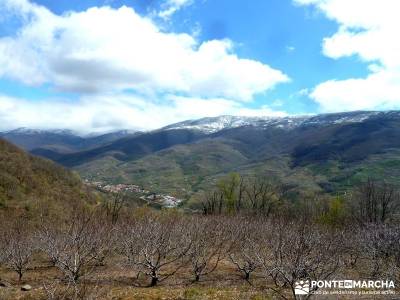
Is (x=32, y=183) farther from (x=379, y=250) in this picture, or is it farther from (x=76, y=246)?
(x=379, y=250)

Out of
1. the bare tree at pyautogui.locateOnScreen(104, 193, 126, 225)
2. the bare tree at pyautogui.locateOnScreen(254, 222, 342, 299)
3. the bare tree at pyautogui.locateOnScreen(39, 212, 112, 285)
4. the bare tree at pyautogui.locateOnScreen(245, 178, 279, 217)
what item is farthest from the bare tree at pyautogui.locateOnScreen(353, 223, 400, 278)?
the bare tree at pyautogui.locateOnScreen(245, 178, 279, 217)

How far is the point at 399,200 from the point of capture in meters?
86.2

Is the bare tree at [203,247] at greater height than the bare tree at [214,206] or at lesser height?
greater

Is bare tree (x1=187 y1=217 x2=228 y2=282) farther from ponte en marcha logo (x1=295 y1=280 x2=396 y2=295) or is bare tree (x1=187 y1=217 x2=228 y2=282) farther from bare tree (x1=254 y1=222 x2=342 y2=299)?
ponte en marcha logo (x1=295 y1=280 x2=396 y2=295)

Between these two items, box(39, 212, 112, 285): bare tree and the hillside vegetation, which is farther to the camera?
the hillside vegetation

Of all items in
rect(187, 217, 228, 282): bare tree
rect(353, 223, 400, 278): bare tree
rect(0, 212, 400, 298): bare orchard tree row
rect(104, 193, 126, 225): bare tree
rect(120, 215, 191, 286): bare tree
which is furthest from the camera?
rect(104, 193, 126, 225): bare tree

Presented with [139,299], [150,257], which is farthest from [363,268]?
[139,299]

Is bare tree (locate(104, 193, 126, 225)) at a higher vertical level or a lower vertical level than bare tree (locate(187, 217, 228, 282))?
lower

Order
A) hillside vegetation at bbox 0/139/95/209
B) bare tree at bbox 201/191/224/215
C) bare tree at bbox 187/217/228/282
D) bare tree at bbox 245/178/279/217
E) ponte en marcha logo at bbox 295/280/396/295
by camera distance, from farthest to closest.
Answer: bare tree at bbox 201/191/224/215 → bare tree at bbox 245/178/279/217 → hillside vegetation at bbox 0/139/95/209 → bare tree at bbox 187/217/228/282 → ponte en marcha logo at bbox 295/280/396/295

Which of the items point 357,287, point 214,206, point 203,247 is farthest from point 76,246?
point 214,206

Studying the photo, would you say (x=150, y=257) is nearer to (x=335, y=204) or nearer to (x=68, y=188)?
(x=335, y=204)

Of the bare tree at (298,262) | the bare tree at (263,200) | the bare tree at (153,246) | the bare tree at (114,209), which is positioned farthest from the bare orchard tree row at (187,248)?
the bare tree at (263,200)

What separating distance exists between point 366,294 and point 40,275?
2538 centimetres

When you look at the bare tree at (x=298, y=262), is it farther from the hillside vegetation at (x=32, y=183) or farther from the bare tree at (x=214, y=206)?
the hillside vegetation at (x=32, y=183)
